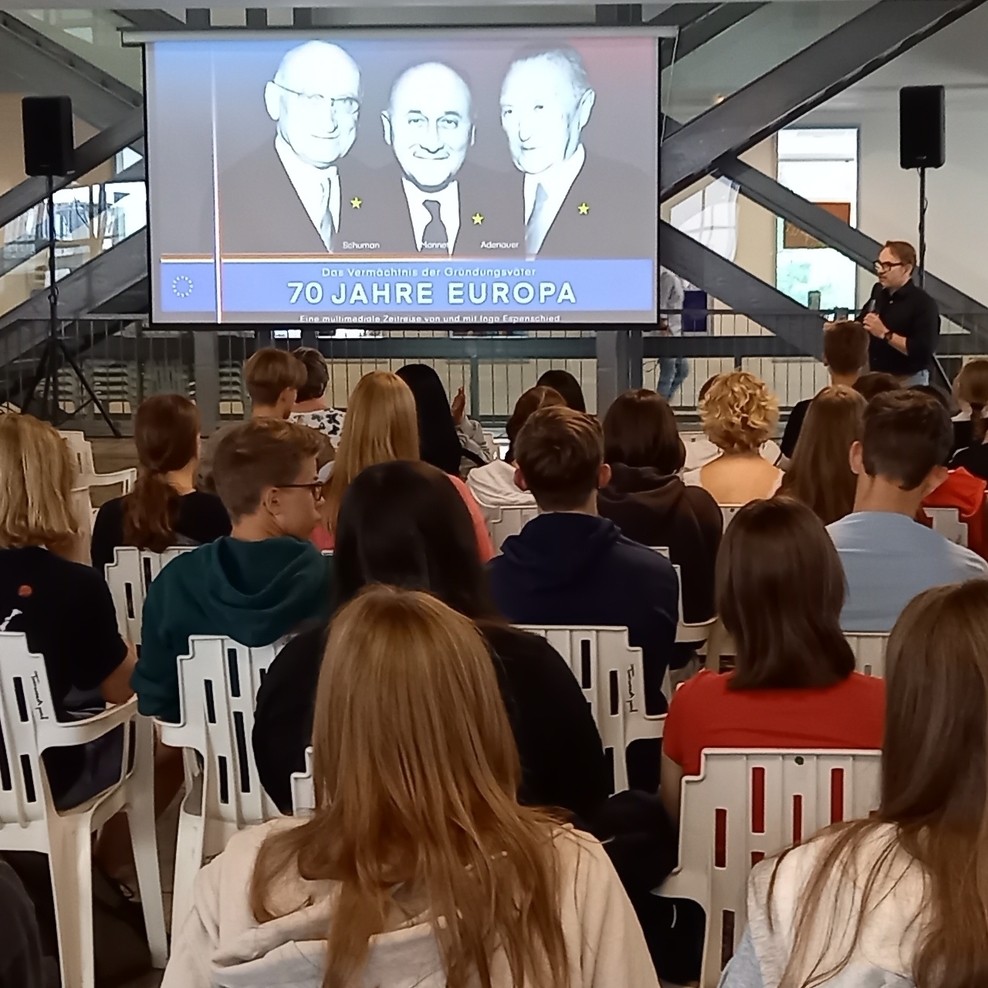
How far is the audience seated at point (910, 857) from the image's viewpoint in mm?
1292

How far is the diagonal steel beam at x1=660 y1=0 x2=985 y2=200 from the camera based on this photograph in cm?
843

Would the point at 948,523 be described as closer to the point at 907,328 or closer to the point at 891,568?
the point at 891,568

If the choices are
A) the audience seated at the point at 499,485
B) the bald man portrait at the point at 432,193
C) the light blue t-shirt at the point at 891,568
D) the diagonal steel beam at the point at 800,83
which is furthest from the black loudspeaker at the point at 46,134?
the light blue t-shirt at the point at 891,568

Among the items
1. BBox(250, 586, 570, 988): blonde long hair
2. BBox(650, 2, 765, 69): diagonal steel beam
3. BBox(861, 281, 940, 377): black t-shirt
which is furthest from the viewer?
BBox(650, 2, 765, 69): diagonal steel beam

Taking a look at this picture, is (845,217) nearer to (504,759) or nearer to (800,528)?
(800,528)

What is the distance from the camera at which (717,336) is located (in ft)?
31.7

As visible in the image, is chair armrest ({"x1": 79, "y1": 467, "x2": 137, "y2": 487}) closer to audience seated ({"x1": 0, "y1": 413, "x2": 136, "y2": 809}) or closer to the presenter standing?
audience seated ({"x1": 0, "y1": 413, "x2": 136, "y2": 809})

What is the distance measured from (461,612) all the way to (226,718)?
720 millimetres

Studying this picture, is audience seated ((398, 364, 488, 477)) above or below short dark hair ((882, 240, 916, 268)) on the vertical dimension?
below

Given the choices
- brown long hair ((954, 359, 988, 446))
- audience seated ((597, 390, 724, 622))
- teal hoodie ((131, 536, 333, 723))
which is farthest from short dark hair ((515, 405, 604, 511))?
brown long hair ((954, 359, 988, 446))

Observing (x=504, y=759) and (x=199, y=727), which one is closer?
(x=504, y=759)

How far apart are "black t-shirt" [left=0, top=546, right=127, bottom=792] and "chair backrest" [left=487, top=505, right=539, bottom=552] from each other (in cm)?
156

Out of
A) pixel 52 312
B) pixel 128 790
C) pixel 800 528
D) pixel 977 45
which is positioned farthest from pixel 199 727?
pixel 977 45

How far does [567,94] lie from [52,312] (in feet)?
11.6
